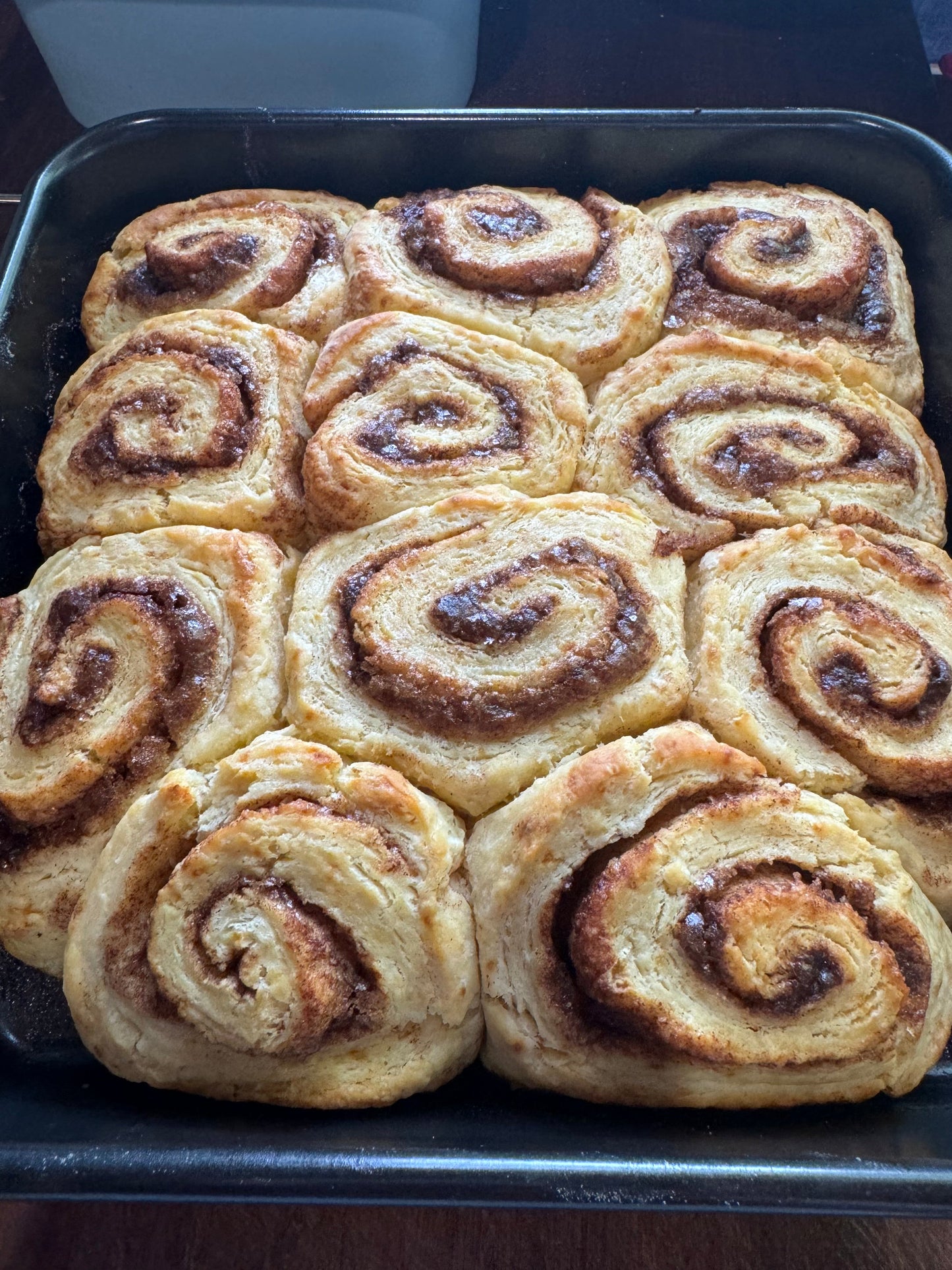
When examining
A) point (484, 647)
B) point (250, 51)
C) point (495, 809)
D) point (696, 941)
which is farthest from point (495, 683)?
point (250, 51)

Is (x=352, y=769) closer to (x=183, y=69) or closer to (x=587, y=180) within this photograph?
(x=587, y=180)

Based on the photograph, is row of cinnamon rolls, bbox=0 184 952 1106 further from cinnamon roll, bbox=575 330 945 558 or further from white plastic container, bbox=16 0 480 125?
white plastic container, bbox=16 0 480 125

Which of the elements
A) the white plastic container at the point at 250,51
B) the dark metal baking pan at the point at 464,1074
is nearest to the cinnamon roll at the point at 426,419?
the dark metal baking pan at the point at 464,1074

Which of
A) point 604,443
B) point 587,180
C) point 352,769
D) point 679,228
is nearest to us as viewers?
point 352,769

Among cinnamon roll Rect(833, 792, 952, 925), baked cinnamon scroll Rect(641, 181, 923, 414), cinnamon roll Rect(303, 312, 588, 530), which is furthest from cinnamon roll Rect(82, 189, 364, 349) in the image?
cinnamon roll Rect(833, 792, 952, 925)

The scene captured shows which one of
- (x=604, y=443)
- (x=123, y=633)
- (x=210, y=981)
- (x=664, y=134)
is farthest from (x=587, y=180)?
(x=210, y=981)

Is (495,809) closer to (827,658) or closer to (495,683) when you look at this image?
(495,683)
